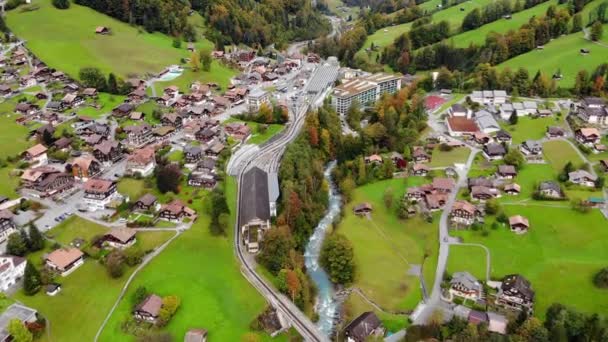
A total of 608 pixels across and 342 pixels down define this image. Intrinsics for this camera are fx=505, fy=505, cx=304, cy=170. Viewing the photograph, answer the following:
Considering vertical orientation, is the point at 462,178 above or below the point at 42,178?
below

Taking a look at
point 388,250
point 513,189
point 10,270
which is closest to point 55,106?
point 10,270

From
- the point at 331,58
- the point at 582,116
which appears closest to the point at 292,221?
the point at 582,116

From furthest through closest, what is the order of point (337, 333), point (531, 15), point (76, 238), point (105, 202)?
1. point (531, 15)
2. point (105, 202)
3. point (76, 238)
4. point (337, 333)

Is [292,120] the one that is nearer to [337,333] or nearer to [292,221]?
[292,221]

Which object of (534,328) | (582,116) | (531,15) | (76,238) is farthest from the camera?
(531,15)

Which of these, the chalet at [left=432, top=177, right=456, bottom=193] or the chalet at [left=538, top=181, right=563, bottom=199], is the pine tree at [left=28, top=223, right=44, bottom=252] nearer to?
the chalet at [left=432, top=177, right=456, bottom=193]

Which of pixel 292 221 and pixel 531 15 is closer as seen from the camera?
pixel 292 221
